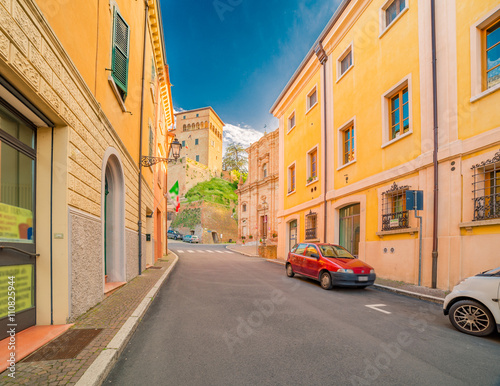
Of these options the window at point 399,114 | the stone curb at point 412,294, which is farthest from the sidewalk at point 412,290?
the window at point 399,114

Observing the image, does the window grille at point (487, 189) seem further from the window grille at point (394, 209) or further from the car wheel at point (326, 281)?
the car wheel at point (326, 281)

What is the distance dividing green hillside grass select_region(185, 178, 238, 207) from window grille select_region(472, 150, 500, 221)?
49.2 meters

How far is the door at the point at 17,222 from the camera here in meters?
3.99

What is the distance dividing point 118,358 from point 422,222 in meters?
9.30

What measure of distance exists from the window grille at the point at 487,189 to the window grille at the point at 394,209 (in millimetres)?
2416

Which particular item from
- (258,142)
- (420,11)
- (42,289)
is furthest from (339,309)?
(258,142)

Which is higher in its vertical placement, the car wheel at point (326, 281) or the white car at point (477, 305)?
the white car at point (477, 305)

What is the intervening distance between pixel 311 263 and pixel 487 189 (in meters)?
5.50

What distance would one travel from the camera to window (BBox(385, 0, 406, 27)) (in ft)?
37.7

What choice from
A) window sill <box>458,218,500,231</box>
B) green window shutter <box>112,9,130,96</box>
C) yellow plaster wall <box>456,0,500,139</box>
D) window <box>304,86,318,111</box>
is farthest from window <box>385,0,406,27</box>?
green window shutter <box>112,9,130,96</box>

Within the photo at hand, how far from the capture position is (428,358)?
3.92 m

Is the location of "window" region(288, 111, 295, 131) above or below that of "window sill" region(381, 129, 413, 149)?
above

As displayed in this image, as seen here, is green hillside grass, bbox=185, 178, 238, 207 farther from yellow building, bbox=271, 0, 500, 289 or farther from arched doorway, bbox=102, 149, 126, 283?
arched doorway, bbox=102, 149, 126, 283

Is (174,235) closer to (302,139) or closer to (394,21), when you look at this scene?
(302,139)
